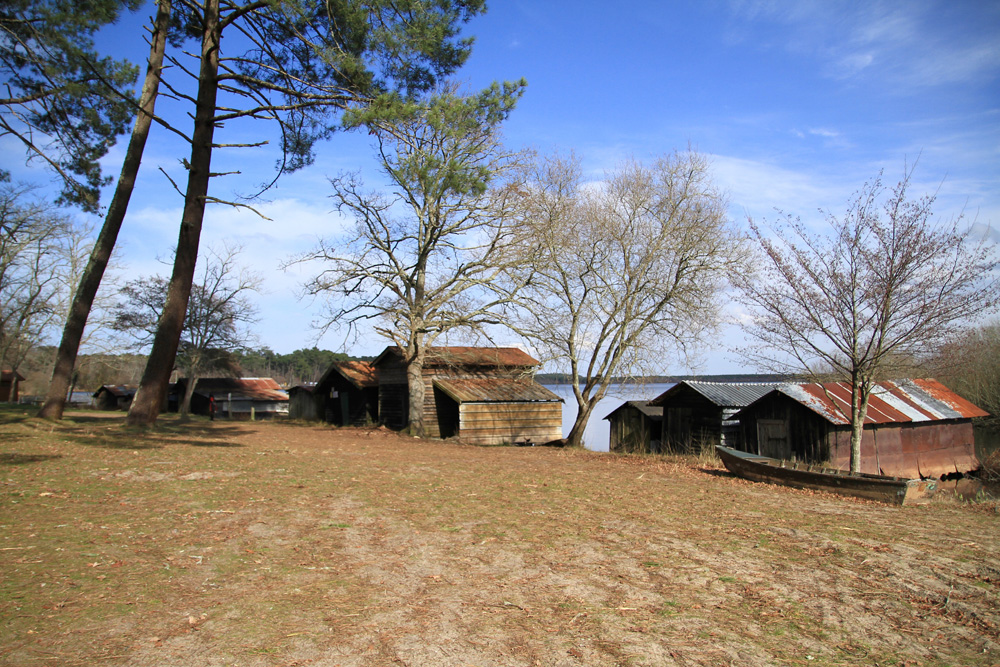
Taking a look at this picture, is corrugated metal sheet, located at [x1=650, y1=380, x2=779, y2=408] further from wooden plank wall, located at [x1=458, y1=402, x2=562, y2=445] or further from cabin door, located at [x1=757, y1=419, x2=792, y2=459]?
wooden plank wall, located at [x1=458, y1=402, x2=562, y2=445]

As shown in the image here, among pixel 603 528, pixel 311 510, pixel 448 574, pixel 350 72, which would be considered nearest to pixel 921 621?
pixel 603 528

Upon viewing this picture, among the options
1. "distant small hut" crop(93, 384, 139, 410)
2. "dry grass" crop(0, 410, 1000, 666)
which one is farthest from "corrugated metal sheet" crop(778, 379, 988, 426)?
"distant small hut" crop(93, 384, 139, 410)

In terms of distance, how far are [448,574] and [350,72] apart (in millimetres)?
10723

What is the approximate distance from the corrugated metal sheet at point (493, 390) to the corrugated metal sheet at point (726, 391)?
5583mm

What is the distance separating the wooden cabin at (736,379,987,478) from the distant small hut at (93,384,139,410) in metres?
59.2

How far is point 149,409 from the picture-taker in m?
14.2

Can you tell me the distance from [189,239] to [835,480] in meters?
14.7

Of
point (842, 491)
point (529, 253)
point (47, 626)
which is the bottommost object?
point (47, 626)

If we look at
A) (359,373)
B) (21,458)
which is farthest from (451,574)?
(359,373)

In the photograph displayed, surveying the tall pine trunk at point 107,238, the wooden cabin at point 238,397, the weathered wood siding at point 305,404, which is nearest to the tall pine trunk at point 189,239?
the tall pine trunk at point 107,238

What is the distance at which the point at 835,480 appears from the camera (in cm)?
1253

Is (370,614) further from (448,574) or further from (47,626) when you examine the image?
(47,626)

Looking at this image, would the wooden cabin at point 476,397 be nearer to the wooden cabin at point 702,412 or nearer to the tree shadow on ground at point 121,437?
the wooden cabin at point 702,412

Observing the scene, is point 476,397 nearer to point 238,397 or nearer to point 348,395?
point 348,395
